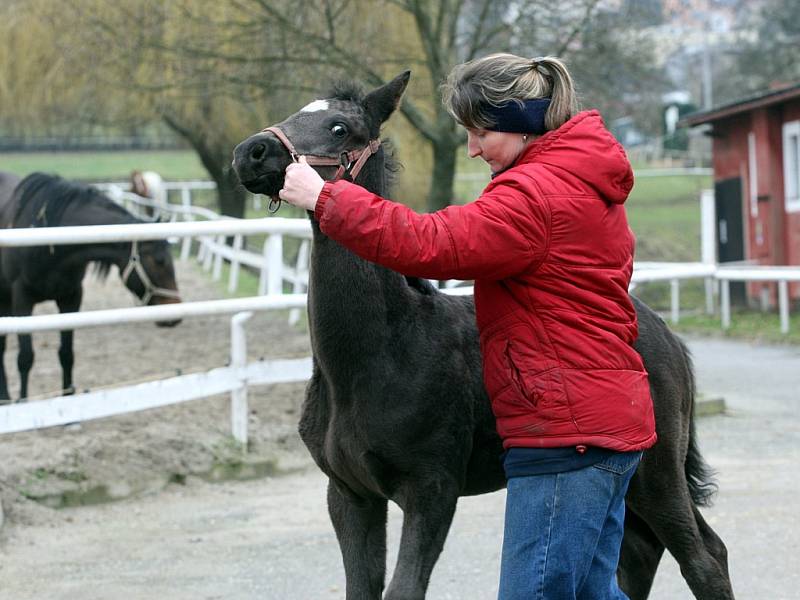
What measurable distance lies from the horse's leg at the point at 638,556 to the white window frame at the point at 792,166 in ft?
48.6

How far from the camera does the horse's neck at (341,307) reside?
3539 millimetres

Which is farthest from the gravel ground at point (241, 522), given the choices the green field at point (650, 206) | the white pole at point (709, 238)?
the green field at point (650, 206)

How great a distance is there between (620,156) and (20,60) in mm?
19880

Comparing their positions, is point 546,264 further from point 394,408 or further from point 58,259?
point 58,259

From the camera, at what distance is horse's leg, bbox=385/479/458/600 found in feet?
11.0

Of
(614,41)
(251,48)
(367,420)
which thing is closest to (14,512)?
(367,420)

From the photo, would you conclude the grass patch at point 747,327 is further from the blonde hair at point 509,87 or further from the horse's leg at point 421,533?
the blonde hair at point 509,87

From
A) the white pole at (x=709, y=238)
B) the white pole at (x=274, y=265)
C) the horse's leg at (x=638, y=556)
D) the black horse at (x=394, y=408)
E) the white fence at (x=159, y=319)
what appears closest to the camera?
the black horse at (x=394, y=408)

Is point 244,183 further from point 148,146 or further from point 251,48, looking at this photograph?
point 148,146

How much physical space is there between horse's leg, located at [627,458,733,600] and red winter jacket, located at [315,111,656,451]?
0.83 metres

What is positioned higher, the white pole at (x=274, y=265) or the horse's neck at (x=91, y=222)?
the horse's neck at (x=91, y=222)

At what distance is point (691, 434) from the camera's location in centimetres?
445

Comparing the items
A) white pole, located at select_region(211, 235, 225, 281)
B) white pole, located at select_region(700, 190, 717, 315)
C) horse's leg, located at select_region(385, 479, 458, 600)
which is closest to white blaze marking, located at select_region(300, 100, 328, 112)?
horse's leg, located at select_region(385, 479, 458, 600)

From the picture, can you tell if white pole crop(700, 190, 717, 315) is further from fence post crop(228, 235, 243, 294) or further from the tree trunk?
fence post crop(228, 235, 243, 294)
